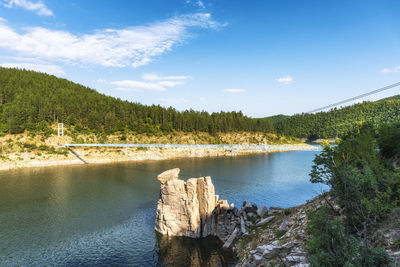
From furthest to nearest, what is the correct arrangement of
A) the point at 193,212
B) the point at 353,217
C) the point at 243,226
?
1. the point at 193,212
2. the point at 243,226
3. the point at 353,217

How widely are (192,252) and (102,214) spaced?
493 inches

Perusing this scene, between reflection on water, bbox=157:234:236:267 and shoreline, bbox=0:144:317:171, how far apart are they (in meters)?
33.6

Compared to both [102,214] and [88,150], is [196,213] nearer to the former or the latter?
[102,214]

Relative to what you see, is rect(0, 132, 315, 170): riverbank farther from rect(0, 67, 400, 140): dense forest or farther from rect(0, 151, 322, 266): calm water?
rect(0, 151, 322, 266): calm water

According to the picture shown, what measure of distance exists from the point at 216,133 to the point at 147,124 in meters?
28.9

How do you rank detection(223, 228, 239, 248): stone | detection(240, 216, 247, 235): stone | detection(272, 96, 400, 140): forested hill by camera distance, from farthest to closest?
1. detection(272, 96, 400, 140): forested hill
2. detection(240, 216, 247, 235): stone
3. detection(223, 228, 239, 248): stone

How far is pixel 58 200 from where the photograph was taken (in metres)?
32.0

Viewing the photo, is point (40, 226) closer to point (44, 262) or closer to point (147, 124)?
point (44, 262)

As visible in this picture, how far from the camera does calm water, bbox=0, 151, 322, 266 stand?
1903 cm

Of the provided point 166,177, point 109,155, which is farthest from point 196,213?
point 109,155

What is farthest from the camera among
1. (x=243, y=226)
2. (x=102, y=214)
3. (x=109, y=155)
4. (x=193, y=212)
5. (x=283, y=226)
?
(x=109, y=155)

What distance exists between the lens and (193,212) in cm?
2264

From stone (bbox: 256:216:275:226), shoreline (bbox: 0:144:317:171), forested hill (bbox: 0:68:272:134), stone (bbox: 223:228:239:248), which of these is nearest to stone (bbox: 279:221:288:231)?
stone (bbox: 256:216:275:226)

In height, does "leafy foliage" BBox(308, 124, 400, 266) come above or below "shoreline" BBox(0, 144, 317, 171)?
above
